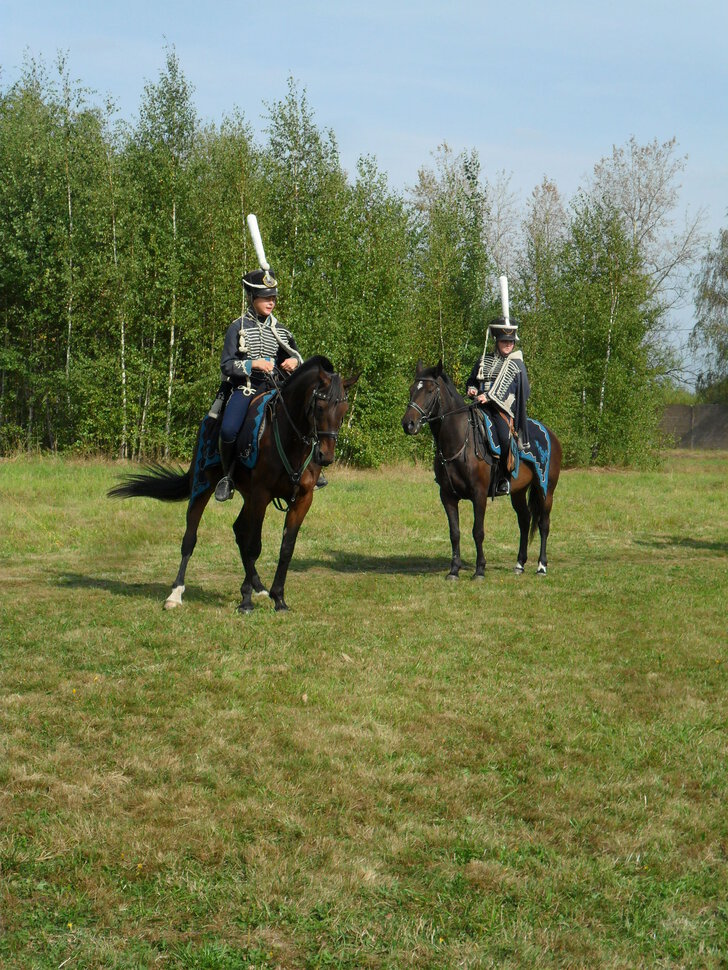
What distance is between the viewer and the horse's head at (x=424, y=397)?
12414 millimetres

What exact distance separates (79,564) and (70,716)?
820cm

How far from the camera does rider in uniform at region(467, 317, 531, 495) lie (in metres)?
13.0

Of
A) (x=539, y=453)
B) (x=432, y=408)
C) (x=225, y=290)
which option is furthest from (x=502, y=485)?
(x=225, y=290)

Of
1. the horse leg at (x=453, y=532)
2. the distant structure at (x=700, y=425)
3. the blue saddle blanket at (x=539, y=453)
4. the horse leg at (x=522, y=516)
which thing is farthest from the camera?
the distant structure at (x=700, y=425)

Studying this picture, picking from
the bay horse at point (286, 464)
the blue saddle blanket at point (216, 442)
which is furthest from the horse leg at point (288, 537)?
the blue saddle blanket at point (216, 442)

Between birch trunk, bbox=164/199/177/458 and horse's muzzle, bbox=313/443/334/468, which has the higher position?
birch trunk, bbox=164/199/177/458

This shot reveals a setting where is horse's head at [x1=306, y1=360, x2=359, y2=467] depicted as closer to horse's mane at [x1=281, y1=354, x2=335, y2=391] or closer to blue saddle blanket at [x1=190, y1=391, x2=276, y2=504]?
horse's mane at [x1=281, y1=354, x2=335, y2=391]

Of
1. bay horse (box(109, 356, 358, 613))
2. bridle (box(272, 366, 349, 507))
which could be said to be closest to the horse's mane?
bay horse (box(109, 356, 358, 613))

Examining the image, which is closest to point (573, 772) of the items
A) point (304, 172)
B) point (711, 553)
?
point (711, 553)

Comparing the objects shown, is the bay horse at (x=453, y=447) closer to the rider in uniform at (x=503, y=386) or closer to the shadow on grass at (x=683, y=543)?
the rider in uniform at (x=503, y=386)

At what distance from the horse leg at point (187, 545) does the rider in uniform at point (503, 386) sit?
413 centimetres

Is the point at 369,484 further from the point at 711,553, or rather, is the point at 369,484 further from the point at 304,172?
the point at 304,172

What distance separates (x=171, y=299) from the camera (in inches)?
1134

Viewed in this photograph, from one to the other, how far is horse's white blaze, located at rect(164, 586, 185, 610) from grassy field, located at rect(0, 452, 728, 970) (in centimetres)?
16
